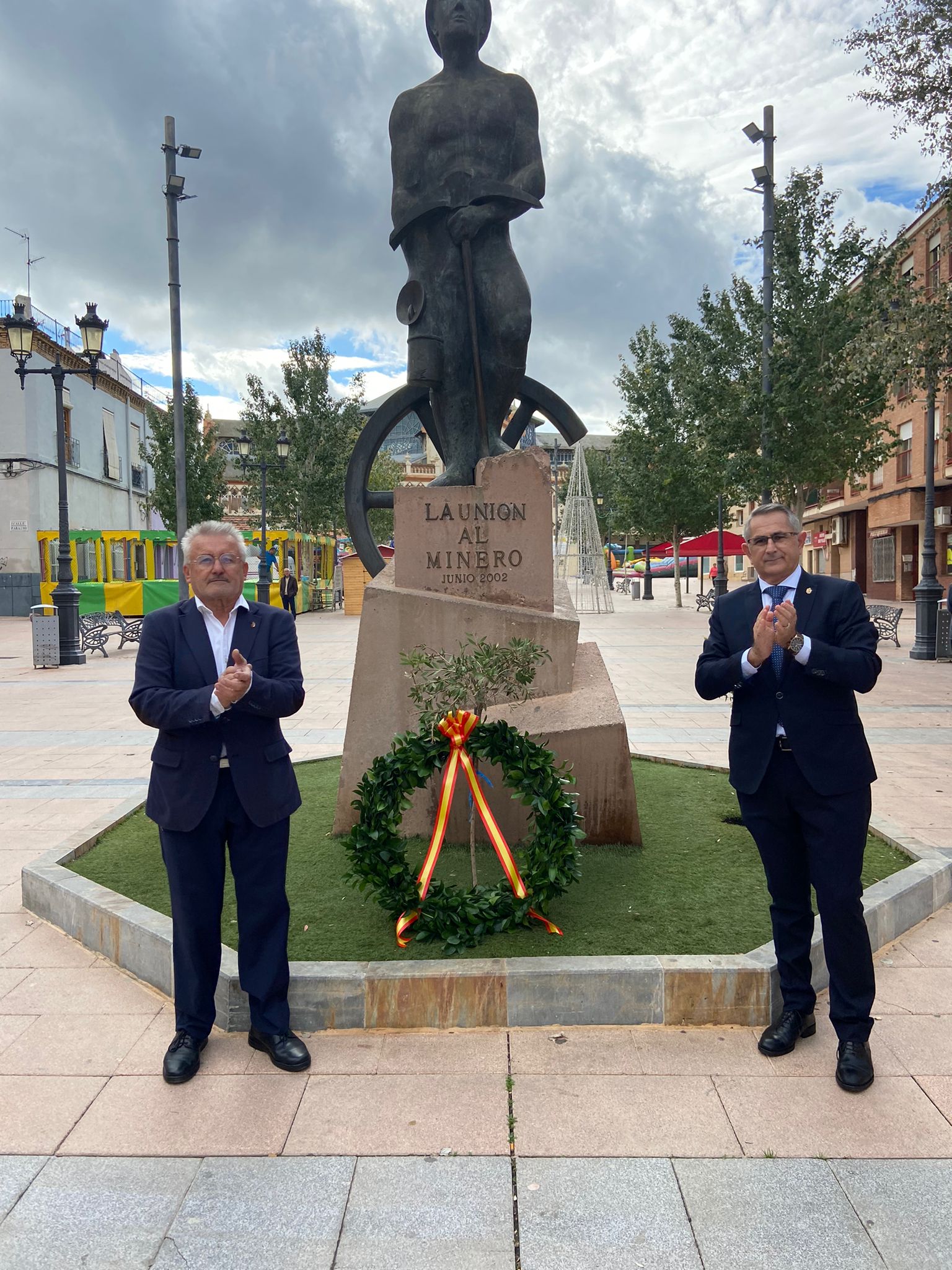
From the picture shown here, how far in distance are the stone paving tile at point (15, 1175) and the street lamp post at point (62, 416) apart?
14.3 metres

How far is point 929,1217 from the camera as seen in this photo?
2516 mm

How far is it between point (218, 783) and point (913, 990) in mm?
2943

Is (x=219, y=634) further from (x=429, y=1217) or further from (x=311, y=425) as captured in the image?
(x=311, y=425)

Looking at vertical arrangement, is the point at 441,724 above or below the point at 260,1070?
above

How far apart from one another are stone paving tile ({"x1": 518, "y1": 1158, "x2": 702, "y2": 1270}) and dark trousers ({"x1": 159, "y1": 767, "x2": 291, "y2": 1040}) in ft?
3.70

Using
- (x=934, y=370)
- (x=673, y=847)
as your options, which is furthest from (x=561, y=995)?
(x=934, y=370)

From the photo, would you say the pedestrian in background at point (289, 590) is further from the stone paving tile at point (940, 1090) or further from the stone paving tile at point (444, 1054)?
the stone paving tile at point (940, 1090)

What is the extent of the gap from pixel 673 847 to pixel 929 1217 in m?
2.91

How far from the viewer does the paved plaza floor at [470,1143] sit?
8.04 ft

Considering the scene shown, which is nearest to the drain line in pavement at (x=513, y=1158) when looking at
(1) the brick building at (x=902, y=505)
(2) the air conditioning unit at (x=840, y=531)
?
(1) the brick building at (x=902, y=505)

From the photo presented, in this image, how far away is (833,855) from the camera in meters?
3.21

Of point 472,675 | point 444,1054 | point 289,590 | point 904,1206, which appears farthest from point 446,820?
point 289,590

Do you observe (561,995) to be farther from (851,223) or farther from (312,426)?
(312,426)

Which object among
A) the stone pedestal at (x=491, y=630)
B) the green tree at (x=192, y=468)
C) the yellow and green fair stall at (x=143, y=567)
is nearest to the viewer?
the stone pedestal at (x=491, y=630)
